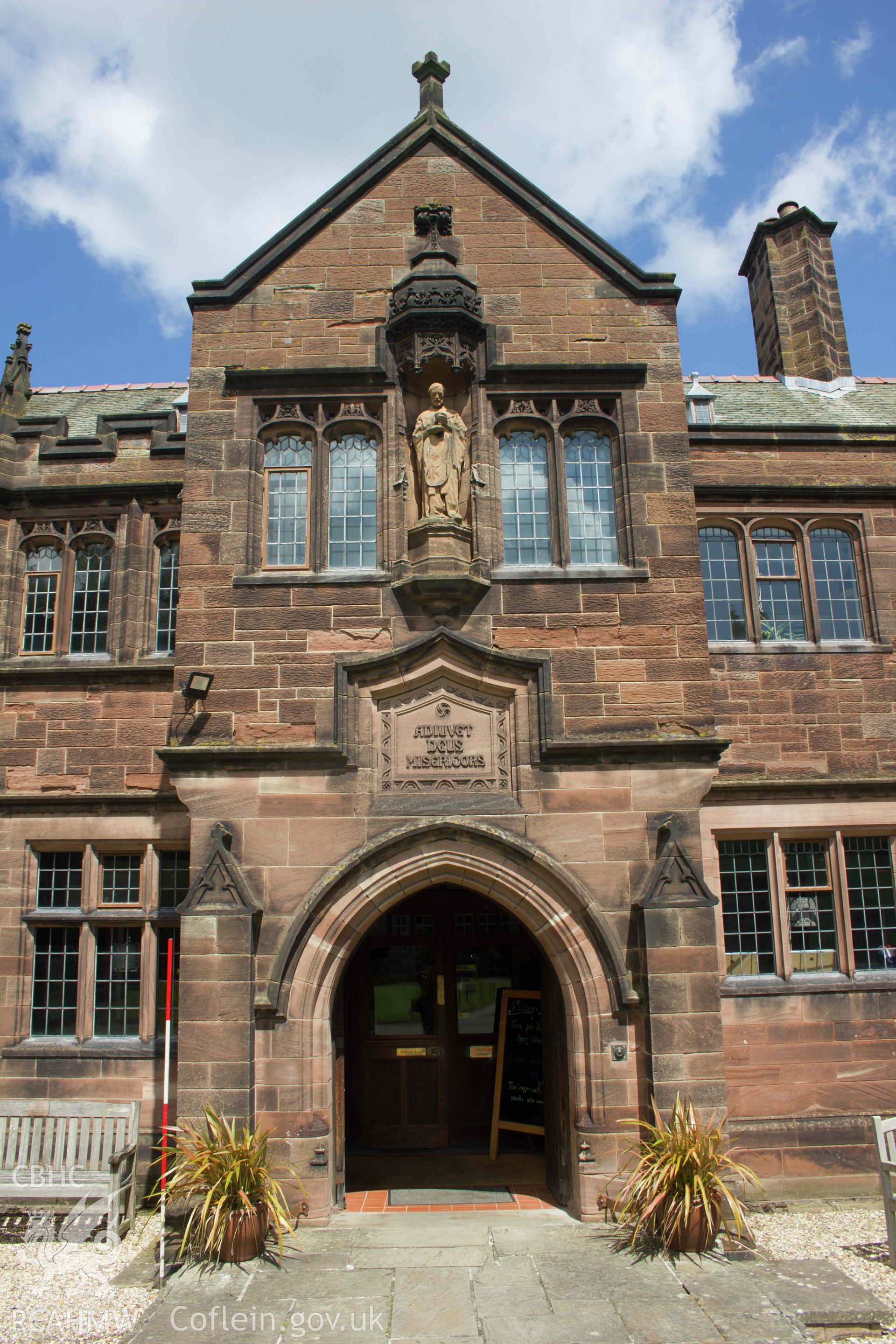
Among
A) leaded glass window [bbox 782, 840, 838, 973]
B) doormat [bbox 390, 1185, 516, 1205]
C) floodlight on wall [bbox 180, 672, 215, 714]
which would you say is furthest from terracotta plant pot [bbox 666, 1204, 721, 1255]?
floodlight on wall [bbox 180, 672, 215, 714]

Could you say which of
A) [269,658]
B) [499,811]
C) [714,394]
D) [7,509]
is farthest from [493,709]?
[714,394]

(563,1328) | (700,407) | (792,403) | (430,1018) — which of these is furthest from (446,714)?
(792,403)

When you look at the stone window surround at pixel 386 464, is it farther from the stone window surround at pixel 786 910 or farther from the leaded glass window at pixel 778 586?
the stone window surround at pixel 786 910

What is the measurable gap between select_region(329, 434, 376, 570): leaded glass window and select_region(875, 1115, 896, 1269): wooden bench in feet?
21.8

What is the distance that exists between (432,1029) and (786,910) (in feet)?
13.5

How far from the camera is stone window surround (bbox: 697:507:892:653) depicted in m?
10.5

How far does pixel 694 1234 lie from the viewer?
7.23 meters

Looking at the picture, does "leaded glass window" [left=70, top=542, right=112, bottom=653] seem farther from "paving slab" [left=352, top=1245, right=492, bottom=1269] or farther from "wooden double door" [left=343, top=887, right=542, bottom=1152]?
"paving slab" [left=352, top=1245, right=492, bottom=1269]

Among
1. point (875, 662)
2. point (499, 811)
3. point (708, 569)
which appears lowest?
point (499, 811)

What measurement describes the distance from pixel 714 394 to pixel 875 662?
5270 millimetres

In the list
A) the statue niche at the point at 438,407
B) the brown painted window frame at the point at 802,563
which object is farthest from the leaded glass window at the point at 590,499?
the brown painted window frame at the point at 802,563

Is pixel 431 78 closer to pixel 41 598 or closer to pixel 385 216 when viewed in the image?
pixel 385 216

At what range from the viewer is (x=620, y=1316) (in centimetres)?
625

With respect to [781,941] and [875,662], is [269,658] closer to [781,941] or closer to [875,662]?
[781,941]
